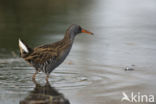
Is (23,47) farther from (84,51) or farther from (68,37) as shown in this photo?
(84,51)

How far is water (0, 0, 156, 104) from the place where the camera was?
7.04 metres

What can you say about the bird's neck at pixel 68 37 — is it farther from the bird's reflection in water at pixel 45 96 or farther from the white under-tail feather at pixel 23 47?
the bird's reflection in water at pixel 45 96

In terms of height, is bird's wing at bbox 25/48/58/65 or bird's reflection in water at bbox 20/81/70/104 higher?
bird's wing at bbox 25/48/58/65

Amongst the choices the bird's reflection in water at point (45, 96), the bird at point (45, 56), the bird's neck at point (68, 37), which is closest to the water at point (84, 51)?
the bird's reflection in water at point (45, 96)

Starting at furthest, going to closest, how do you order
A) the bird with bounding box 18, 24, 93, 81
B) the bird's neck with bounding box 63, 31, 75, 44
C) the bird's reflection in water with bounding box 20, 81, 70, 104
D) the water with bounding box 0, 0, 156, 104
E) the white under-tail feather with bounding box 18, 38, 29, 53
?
the bird's neck with bounding box 63, 31, 75, 44 → the bird with bounding box 18, 24, 93, 81 → the white under-tail feather with bounding box 18, 38, 29, 53 → the water with bounding box 0, 0, 156, 104 → the bird's reflection in water with bounding box 20, 81, 70, 104

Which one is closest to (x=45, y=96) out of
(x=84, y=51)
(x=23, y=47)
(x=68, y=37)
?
(x=23, y=47)

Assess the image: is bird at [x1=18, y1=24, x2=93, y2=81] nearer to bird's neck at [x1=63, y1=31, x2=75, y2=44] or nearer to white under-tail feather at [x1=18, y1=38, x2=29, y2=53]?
white under-tail feather at [x1=18, y1=38, x2=29, y2=53]

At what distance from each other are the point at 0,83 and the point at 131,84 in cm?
225

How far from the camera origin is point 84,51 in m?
10.6

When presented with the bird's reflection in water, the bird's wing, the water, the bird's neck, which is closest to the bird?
the bird's wing

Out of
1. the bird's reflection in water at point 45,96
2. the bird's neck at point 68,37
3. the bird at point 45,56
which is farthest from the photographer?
the bird's neck at point 68,37

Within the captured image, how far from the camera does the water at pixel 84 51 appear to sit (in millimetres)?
7035

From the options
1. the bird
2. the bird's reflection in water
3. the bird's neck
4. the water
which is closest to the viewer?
the bird's reflection in water

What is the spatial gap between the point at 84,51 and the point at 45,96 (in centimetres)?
393
